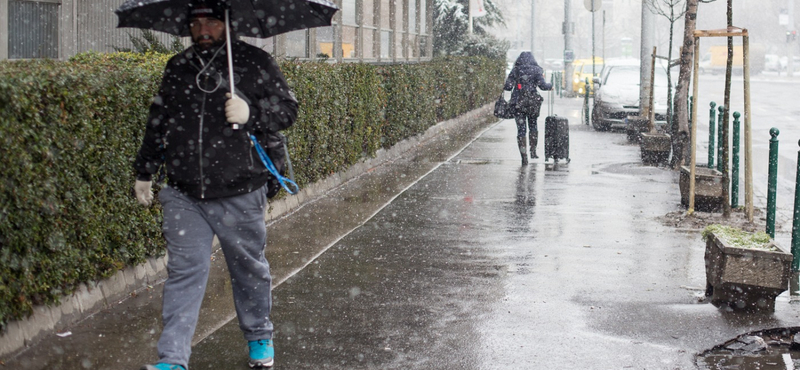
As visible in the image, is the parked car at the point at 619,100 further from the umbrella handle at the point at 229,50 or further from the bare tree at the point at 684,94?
the umbrella handle at the point at 229,50

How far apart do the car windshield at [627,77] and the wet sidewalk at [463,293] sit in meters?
12.6

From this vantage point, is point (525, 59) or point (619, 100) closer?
point (525, 59)

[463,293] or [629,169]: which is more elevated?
Result: [629,169]

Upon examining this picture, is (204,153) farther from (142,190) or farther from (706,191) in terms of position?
(706,191)

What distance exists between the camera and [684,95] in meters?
13.3

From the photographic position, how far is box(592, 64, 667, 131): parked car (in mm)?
21734

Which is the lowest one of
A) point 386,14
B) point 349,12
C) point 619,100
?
Answer: point 619,100

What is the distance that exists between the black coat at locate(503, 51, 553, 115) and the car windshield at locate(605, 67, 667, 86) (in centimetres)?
977

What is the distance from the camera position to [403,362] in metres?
5.04

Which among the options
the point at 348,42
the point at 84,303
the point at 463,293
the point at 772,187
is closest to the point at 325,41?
the point at 348,42

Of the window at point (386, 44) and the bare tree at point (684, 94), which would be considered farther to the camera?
the window at point (386, 44)

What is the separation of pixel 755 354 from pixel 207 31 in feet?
11.1

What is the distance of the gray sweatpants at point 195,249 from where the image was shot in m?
4.43

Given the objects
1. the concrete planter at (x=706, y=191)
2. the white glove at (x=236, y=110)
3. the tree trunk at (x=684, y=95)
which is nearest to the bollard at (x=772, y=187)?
the concrete planter at (x=706, y=191)
